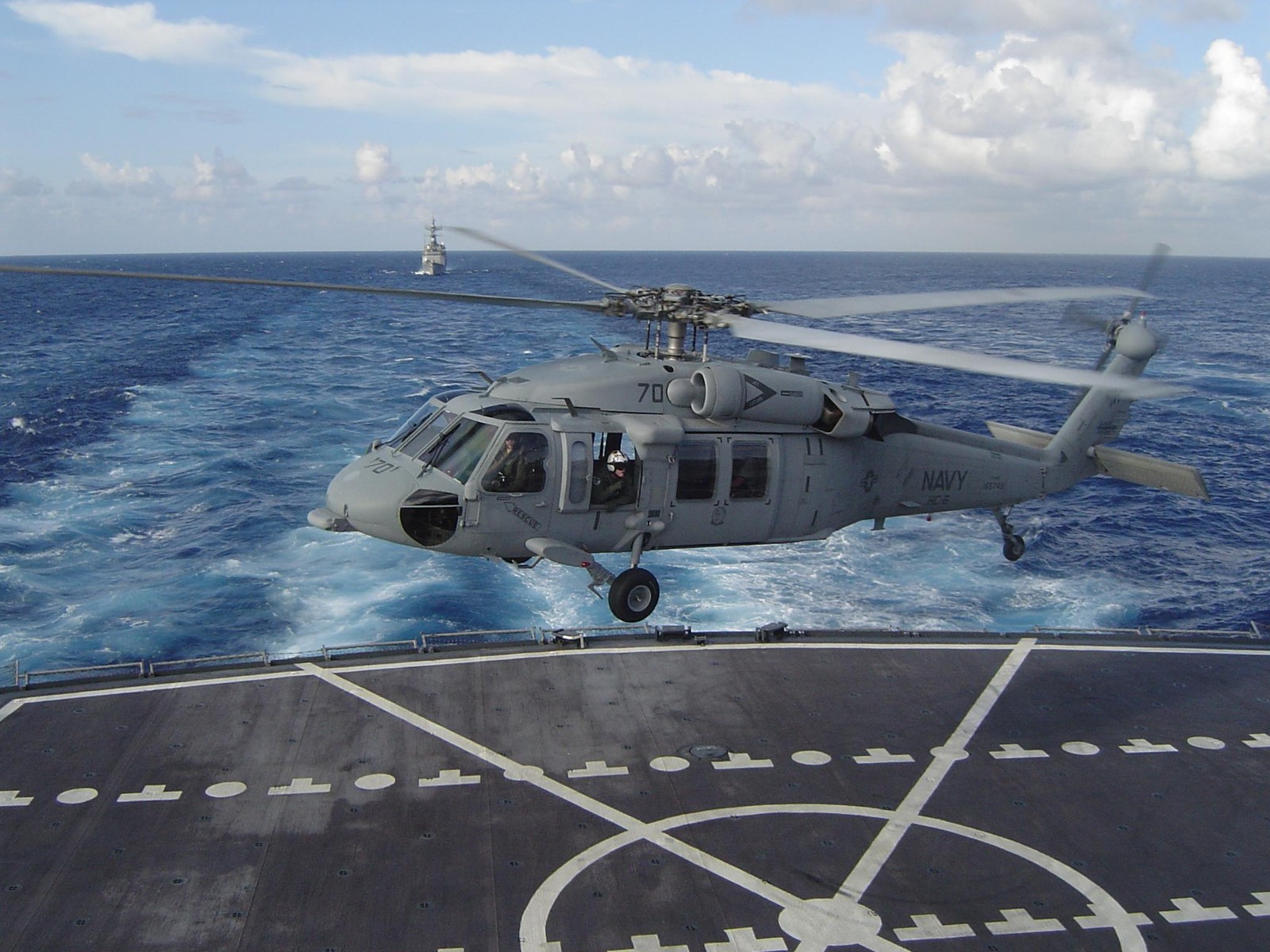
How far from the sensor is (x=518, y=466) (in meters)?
14.0

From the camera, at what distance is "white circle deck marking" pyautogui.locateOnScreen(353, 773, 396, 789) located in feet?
45.0

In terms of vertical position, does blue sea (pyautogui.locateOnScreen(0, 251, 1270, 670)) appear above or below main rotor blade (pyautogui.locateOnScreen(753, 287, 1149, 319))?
below

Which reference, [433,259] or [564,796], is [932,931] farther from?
[433,259]

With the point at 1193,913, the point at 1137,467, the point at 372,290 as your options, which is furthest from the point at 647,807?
the point at 1137,467

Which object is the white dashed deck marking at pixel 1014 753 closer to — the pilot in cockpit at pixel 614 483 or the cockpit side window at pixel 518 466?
the pilot in cockpit at pixel 614 483

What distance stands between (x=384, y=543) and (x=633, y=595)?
20.6 meters

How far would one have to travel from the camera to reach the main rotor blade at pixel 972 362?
9.55m

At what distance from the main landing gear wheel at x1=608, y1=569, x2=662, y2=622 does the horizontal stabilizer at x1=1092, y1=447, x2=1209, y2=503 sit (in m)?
9.03

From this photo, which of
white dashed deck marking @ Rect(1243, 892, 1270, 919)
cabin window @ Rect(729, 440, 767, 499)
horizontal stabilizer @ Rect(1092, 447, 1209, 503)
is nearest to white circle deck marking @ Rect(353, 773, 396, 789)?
cabin window @ Rect(729, 440, 767, 499)

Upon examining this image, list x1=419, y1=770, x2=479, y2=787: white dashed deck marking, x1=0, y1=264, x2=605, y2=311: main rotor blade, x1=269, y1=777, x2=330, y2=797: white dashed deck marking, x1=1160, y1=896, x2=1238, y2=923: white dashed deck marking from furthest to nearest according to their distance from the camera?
x1=419, y1=770, x2=479, y2=787: white dashed deck marking → x1=269, y1=777, x2=330, y2=797: white dashed deck marking → x1=1160, y1=896, x2=1238, y2=923: white dashed deck marking → x1=0, y1=264, x2=605, y2=311: main rotor blade

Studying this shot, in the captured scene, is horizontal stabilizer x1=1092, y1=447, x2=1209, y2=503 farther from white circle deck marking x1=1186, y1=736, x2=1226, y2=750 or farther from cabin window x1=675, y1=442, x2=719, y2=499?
cabin window x1=675, y1=442, x2=719, y2=499

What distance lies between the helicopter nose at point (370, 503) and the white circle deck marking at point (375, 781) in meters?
3.21

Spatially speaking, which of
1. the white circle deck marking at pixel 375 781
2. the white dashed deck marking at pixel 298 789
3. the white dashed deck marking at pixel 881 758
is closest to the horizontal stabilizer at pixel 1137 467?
the white dashed deck marking at pixel 881 758

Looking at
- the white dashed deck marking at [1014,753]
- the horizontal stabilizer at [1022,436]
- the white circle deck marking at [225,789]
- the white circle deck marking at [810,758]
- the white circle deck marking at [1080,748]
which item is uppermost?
the horizontal stabilizer at [1022,436]
